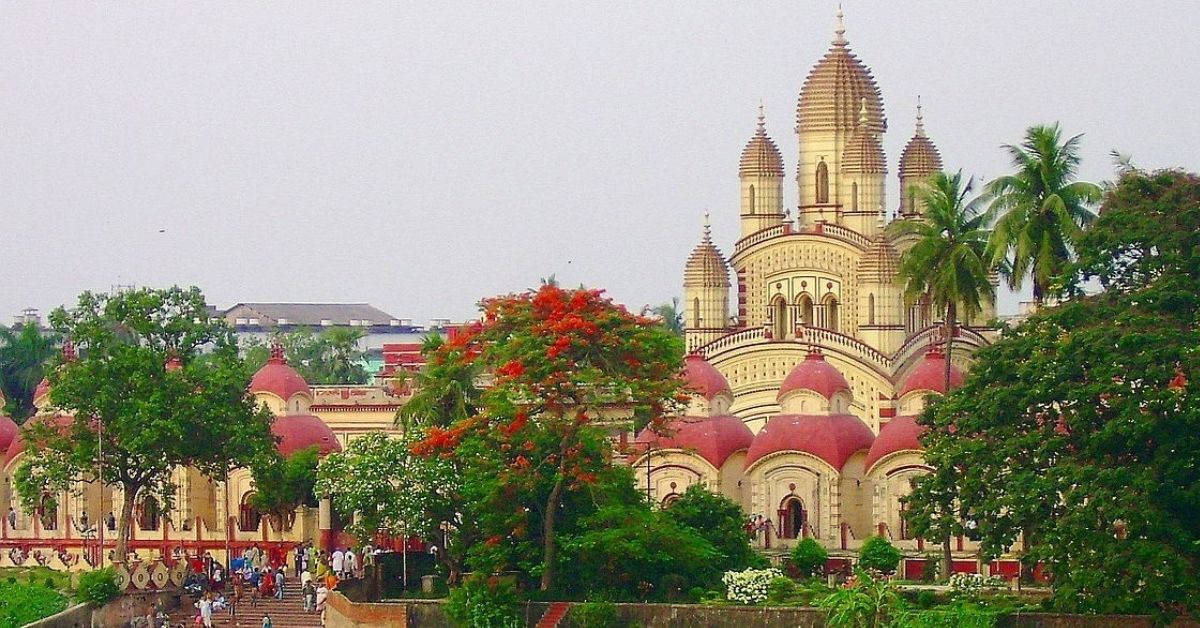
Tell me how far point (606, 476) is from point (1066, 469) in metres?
8.08

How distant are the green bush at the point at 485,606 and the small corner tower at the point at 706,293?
952 inches

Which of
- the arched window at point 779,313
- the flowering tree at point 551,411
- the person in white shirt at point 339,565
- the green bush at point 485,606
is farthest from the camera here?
the arched window at point 779,313

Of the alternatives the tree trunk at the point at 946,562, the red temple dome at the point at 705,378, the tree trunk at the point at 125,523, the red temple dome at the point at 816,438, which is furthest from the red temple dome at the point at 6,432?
the tree trunk at the point at 946,562

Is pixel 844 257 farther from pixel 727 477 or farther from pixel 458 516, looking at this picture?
pixel 458 516

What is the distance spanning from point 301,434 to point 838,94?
18.0 metres

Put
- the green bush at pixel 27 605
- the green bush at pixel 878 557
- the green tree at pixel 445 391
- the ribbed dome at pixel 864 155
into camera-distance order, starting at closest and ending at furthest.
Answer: the green bush at pixel 878 557 < the green bush at pixel 27 605 < the green tree at pixel 445 391 < the ribbed dome at pixel 864 155

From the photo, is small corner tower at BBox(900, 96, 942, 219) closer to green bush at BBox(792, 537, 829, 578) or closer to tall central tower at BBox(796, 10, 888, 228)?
tall central tower at BBox(796, 10, 888, 228)

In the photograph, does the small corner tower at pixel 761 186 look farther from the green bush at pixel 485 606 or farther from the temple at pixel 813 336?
the green bush at pixel 485 606

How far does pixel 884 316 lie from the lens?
64125 mm

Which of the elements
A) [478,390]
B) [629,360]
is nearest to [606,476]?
[629,360]

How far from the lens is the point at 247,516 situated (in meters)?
55.6

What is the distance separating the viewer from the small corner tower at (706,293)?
223ft

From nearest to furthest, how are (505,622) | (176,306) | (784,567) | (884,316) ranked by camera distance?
(505,622) < (784,567) < (176,306) < (884,316)

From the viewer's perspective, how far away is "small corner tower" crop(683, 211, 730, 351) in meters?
68.0
